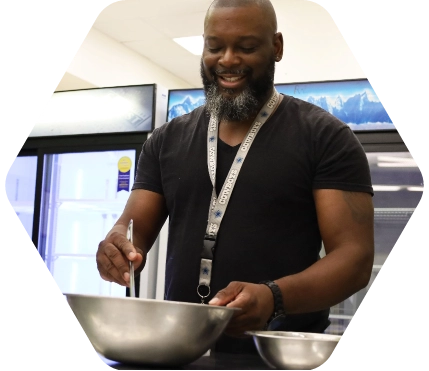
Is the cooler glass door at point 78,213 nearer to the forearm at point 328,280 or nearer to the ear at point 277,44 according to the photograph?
the ear at point 277,44

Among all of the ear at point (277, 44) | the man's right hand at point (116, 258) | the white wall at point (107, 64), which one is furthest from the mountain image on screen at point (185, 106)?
the man's right hand at point (116, 258)

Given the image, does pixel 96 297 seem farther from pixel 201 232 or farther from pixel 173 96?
pixel 173 96

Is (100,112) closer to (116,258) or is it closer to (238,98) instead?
(238,98)

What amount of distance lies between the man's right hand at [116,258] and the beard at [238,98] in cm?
43

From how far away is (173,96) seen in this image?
3.91 metres

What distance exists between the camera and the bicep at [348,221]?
131 cm

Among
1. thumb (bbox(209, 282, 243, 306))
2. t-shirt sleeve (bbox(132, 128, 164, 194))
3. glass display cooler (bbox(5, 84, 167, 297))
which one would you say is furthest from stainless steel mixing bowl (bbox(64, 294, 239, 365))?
glass display cooler (bbox(5, 84, 167, 297))

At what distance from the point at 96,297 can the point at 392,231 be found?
3052mm

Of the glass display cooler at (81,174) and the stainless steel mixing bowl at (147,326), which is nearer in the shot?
the stainless steel mixing bowl at (147,326)

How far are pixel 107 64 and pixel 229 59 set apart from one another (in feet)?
13.4

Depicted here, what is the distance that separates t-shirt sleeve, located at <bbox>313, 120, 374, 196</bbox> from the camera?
1337mm

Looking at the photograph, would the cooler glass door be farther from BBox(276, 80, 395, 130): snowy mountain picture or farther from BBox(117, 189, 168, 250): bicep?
BBox(117, 189, 168, 250): bicep

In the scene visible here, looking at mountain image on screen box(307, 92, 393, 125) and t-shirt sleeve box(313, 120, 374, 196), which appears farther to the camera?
mountain image on screen box(307, 92, 393, 125)

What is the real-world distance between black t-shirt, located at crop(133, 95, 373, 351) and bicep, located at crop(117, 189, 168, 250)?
108 mm
